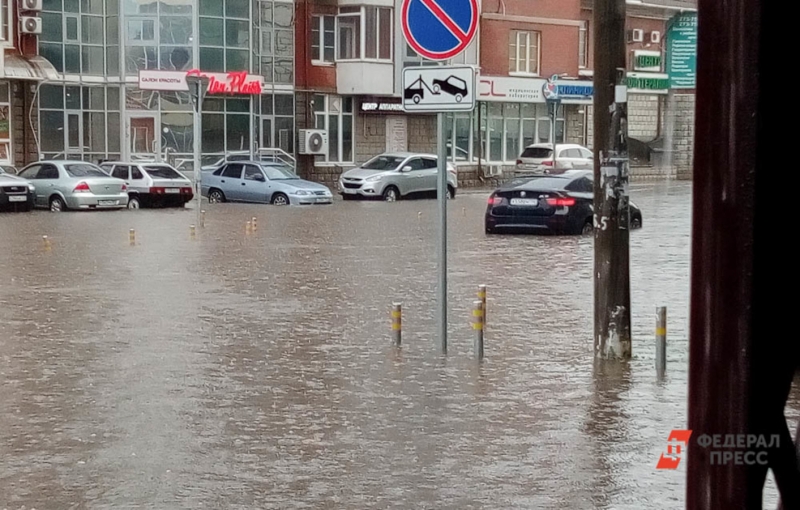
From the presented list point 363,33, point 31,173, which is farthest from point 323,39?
point 31,173

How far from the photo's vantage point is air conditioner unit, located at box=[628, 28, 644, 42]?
9.88m

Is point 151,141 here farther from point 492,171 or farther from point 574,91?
point 574,91

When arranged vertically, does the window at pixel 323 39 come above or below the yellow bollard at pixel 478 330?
above

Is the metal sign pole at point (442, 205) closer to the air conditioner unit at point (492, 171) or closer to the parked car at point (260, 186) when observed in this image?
the parked car at point (260, 186)

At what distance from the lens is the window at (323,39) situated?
1916 inches

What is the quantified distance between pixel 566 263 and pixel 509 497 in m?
14.3

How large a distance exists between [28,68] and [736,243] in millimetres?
41487

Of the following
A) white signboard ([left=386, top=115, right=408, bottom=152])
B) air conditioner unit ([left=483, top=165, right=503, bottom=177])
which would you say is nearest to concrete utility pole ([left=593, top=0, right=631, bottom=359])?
white signboard ([left=386, top=115, right=408, bottom=152])

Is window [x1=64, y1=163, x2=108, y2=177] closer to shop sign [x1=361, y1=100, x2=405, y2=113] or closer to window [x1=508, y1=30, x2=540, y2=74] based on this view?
shop sign [x1=361, y1=100, x2=405, y2=113]

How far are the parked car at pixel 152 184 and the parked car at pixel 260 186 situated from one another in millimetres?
2522

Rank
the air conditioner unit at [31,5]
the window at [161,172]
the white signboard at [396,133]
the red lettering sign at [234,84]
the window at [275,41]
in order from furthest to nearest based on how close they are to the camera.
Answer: the white signboard at [396,133] → the window at [275,41] → the red lettering sign at [234,84] → the air conditioner unit at [31,5] → the window at [161,172]

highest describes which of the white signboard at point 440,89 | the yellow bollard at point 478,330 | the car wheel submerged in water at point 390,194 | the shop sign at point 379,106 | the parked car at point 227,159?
the shop sign at point 379,106

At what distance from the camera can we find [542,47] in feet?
186

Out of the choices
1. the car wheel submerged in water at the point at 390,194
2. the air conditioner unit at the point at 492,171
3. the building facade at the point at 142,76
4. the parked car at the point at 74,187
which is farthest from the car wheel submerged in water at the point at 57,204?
the air conditioner unit at the point at 492,171
